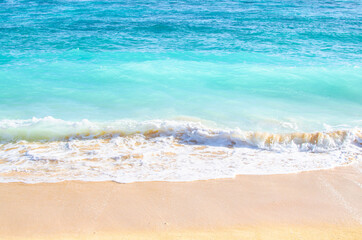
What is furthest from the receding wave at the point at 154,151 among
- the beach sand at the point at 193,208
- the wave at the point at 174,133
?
the beach sand at the point at 193,208

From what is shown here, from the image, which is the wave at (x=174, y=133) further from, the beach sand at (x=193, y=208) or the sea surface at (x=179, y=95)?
the beach sand at (x=193, y=208)

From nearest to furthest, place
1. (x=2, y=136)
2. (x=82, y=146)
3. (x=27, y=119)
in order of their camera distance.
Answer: (x=82, y=146) < (x=2, y=136) < (x=27, y=119)

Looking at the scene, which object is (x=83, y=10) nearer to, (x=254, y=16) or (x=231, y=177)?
(x=254, y=16)

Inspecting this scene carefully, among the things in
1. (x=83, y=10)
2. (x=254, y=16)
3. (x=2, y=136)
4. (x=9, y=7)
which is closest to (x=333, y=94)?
(x=2, y=136)

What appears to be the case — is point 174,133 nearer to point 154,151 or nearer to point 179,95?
point 154,151

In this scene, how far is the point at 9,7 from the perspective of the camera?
2067 cm

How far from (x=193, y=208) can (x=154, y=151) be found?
1.73 metres

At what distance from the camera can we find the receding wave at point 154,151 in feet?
15.0

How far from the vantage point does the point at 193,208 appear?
3748mm

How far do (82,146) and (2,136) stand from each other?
1.93 metres

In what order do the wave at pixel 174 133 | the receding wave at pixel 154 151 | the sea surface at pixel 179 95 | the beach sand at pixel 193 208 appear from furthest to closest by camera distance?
the wave at pixel 174 133 < the sea surface at pixel 179 95 < the receding wave at pixel 154 151 < the beach sand at pixel 193 208

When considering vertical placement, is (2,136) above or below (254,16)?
below

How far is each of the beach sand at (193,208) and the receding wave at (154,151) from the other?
0.26 meters

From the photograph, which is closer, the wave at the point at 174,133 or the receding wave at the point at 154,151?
the receding wave at the point at 154,151
